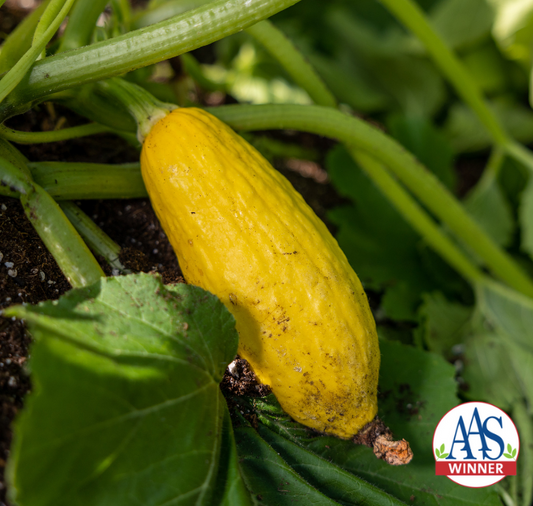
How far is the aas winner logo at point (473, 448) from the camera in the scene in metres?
1.14

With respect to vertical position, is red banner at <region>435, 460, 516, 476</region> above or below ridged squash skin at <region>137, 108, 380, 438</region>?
below

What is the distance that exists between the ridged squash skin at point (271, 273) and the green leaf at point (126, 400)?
8cm

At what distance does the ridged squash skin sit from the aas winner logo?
28 centimetres

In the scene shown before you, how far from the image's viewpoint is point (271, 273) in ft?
3.07

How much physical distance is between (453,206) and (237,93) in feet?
3.52

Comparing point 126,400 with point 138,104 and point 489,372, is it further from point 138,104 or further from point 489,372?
point 489,372

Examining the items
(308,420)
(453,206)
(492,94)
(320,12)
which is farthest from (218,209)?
(492,94)

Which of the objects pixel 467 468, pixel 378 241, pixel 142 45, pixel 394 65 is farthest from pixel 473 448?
pixel 394 65

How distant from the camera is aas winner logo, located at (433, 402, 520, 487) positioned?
1145 millimetres

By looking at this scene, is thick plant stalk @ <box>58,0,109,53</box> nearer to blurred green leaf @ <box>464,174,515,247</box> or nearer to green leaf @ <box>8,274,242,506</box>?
green leaf @ <box>8,274,242,506</box>

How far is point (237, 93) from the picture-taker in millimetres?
2066

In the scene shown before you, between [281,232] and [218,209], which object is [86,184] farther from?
[281,232]

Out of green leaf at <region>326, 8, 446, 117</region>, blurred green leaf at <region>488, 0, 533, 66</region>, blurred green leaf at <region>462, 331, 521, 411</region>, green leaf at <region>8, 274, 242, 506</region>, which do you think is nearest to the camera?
green leaf at <region>8, 274, 242, 506</region>

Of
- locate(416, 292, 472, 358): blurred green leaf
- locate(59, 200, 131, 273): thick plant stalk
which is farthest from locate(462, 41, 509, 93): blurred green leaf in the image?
locate(59, 200, 131, 273): thick plant stalk
